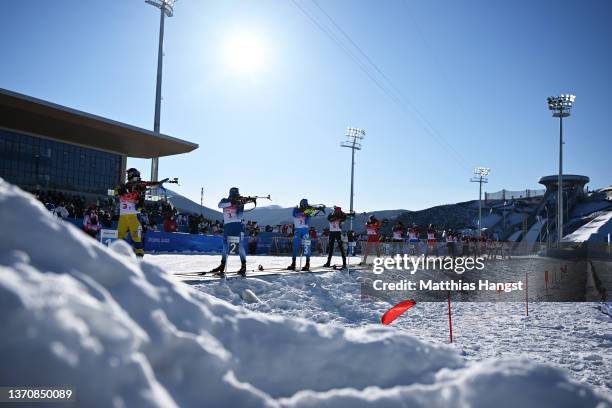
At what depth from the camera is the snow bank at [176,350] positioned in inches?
64.4

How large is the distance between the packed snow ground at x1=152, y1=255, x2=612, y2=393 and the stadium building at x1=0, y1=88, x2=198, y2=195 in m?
28.8

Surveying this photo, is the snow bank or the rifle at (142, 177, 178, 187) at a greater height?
Result: the rifle at (142, 177, 178, 187)

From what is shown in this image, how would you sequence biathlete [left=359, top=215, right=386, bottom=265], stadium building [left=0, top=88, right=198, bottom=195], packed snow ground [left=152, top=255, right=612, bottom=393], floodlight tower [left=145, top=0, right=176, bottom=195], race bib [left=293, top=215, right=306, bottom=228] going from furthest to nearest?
floodlight tower [left=145, top=0, right=176, bottom=195] < stadium building [left=0, top=88, right=198, bottom=195] < biathlete [left=359, top=215, right=386, bottom=265] < race bib [left=293, top=215, right=306, bottom=228] < packed snow ground [left=152, top=255, right=612, bottom=393]

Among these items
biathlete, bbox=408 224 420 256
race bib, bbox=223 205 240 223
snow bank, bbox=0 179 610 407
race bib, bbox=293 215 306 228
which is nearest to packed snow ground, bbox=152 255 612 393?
race bib, bbox=223 205 240 223

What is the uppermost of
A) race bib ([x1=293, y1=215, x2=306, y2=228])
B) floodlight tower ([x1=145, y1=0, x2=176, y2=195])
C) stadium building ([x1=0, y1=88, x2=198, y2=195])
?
floodlight tower ([x1=145, y1=0, x2=176, y2=195])

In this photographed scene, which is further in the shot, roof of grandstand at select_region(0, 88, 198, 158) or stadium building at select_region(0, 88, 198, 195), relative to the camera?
stadium building at select_region(0, 88, 198, 195)

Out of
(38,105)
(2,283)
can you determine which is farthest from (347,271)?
(38,105)

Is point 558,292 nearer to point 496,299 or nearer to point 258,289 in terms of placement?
point 496,299

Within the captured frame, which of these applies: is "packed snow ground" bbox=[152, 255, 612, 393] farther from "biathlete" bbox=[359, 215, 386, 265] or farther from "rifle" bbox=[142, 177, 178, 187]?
"biathlete" bbox=[359, 215, 386, 265]

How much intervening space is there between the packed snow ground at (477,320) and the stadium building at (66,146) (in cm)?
2884

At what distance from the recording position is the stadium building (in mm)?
32219

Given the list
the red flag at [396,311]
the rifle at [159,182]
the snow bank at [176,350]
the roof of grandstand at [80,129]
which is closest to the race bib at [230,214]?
the rifle at [159,182]

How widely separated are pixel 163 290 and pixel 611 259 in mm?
39032

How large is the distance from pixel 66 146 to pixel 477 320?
3962 cm
